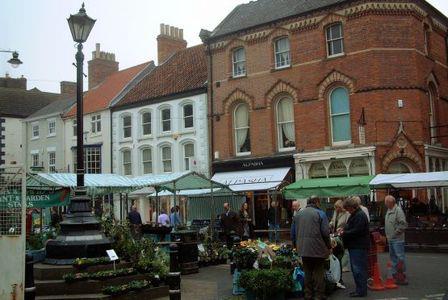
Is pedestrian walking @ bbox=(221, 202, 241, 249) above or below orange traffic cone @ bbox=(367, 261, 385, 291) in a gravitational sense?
above

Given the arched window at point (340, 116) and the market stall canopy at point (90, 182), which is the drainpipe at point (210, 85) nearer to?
the arched window at point (340, 116)

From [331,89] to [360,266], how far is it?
17001 mm

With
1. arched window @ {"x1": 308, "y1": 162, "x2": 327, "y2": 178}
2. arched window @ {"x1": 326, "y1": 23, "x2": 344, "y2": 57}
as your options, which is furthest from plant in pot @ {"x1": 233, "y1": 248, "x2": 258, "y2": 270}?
arched window @ {"x1": 326, "y1": 23, "x2": 344, "y2": 57}

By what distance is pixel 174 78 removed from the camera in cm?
3441

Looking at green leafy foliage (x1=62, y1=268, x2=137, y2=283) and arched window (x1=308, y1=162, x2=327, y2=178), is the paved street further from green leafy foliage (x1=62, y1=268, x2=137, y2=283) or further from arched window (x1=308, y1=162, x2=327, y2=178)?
arched window (x1=308, y1=162, x2=327, y2=178)

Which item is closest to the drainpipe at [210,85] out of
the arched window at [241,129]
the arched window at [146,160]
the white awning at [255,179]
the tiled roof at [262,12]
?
the tiled roof at [262,12]

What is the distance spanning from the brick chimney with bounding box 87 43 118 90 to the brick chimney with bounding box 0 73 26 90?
13.9m

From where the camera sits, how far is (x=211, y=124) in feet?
100

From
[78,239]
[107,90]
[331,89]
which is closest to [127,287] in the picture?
[78,239]

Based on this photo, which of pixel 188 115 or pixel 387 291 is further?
pixel 188 115

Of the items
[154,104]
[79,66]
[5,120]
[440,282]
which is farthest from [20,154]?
[440,282]

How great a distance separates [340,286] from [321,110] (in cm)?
1572

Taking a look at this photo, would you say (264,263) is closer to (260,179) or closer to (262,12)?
(260,179)

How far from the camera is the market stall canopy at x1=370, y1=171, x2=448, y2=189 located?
19.1 m
